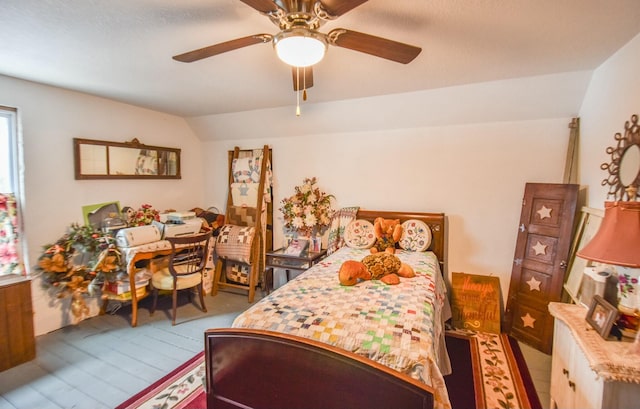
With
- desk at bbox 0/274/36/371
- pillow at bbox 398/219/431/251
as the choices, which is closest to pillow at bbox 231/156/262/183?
pillow at bbox 398/219/431/251

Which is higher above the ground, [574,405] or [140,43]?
[140,43]

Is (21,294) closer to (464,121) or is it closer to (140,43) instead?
(140,43)

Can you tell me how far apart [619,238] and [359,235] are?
6.83ft

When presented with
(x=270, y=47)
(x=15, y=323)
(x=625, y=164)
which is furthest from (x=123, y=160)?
(x=625, y=164)

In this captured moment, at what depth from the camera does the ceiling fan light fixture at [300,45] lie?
1.23m

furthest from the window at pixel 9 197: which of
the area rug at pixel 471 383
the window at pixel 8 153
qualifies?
the area rug at pixel 471 383

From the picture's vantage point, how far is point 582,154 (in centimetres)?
250

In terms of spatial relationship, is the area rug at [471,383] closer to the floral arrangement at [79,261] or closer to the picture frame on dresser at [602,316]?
the picture frame on dresser at [602,316]

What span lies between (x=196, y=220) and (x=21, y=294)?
5.40ft

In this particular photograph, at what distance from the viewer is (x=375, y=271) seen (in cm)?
214

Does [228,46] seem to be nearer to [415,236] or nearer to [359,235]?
[359,235]

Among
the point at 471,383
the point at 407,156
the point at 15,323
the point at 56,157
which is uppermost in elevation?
the point at 407,156

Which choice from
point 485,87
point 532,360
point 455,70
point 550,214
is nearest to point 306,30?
point 455,70

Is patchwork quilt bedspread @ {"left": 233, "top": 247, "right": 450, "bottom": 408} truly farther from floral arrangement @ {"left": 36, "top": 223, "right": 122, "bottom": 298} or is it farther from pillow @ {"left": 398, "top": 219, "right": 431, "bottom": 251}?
floral arrangement @ {"left": 36, "top": 223, "right": 122, "bottom": 298}
